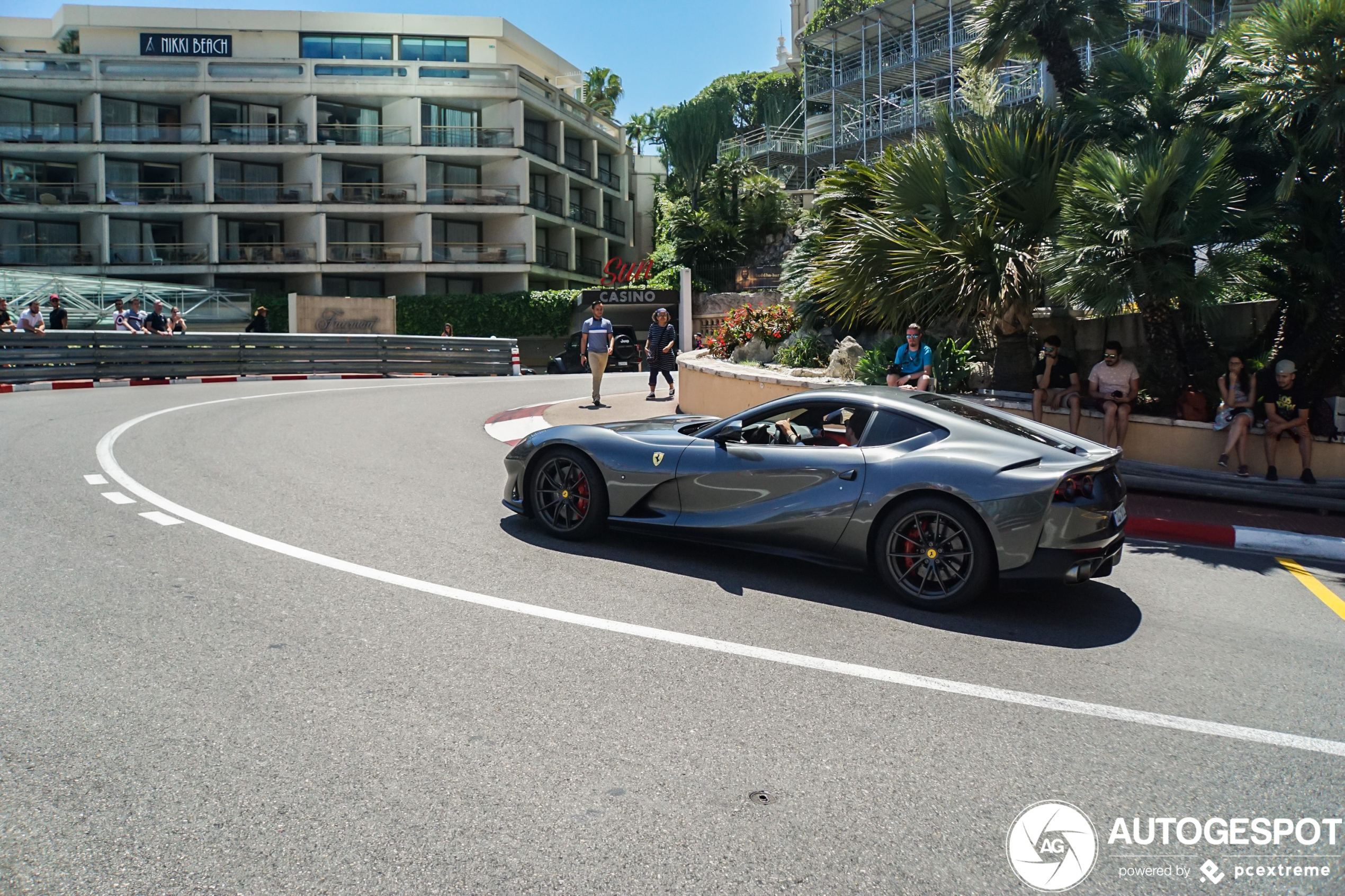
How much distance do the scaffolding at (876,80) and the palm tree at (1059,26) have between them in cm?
1951

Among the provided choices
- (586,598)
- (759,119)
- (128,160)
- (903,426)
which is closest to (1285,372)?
(903,426)

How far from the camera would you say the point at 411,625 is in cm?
493

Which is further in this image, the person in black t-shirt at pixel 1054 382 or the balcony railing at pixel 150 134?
the balcony railing at pixel 150 134

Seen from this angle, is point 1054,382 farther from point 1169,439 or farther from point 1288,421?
point 1288,421

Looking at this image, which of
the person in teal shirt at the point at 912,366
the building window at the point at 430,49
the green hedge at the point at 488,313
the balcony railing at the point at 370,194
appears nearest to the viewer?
the person in teal shirt at the point at 912,366

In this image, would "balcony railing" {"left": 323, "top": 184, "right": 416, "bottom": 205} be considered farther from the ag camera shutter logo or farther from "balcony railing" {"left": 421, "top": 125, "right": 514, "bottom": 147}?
the ag camera shutter logo

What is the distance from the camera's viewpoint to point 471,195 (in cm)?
4731

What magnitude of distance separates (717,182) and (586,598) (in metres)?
41.0

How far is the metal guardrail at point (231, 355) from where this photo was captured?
754 inches

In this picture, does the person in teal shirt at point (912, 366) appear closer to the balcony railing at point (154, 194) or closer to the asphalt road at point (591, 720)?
the asphalt road at point (591, 720)

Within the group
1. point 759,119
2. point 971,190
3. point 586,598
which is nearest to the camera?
Result: point 586,598

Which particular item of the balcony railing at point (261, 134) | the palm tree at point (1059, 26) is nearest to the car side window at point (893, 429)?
the palm tree at point (1059, 26)

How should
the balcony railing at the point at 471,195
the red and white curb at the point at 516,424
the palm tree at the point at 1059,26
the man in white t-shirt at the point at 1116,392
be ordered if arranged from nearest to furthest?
the man in white t-shirt at the point at 1116,392 → the palm tree at the point at 1059,26 → the red and white curb at the point at 516,424 → the balcony railing at the point at 471,195

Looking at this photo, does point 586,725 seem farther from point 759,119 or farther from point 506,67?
point 759,119
